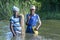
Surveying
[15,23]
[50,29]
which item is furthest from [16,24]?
[50,29]

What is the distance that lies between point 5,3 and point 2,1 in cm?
45

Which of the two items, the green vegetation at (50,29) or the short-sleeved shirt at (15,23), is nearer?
the short-sleeved shirt at (15,23)

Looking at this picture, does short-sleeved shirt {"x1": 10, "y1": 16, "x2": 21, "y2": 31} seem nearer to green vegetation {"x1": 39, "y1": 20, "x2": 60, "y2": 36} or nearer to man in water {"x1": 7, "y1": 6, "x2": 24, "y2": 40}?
man in water {"x1": 7, "y1": 6, "x2": 24, "y2": 40}

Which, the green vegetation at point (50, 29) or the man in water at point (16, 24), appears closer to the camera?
the man in water at point (16, 24)

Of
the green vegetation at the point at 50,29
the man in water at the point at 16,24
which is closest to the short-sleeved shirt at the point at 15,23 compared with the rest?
the man in water at the point at 16,24

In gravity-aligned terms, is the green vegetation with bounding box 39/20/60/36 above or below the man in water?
below

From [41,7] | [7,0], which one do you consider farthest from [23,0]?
[41,7]

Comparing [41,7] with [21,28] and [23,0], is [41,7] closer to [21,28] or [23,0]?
[23,0]

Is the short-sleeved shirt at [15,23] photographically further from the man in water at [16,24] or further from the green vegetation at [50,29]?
the green vegetation at [50,29]

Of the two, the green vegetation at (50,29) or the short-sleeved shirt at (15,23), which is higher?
the short-sleeved shirt at (15,23)

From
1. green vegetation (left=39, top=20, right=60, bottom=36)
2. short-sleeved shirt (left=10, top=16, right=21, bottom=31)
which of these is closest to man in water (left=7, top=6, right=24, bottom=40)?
short-sleeved shirt (left=10, top=16, right=21, bottom=31)

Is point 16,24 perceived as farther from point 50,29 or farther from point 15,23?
point 50,29

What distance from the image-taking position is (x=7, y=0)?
24250mm

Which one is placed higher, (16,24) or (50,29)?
(16,24)
